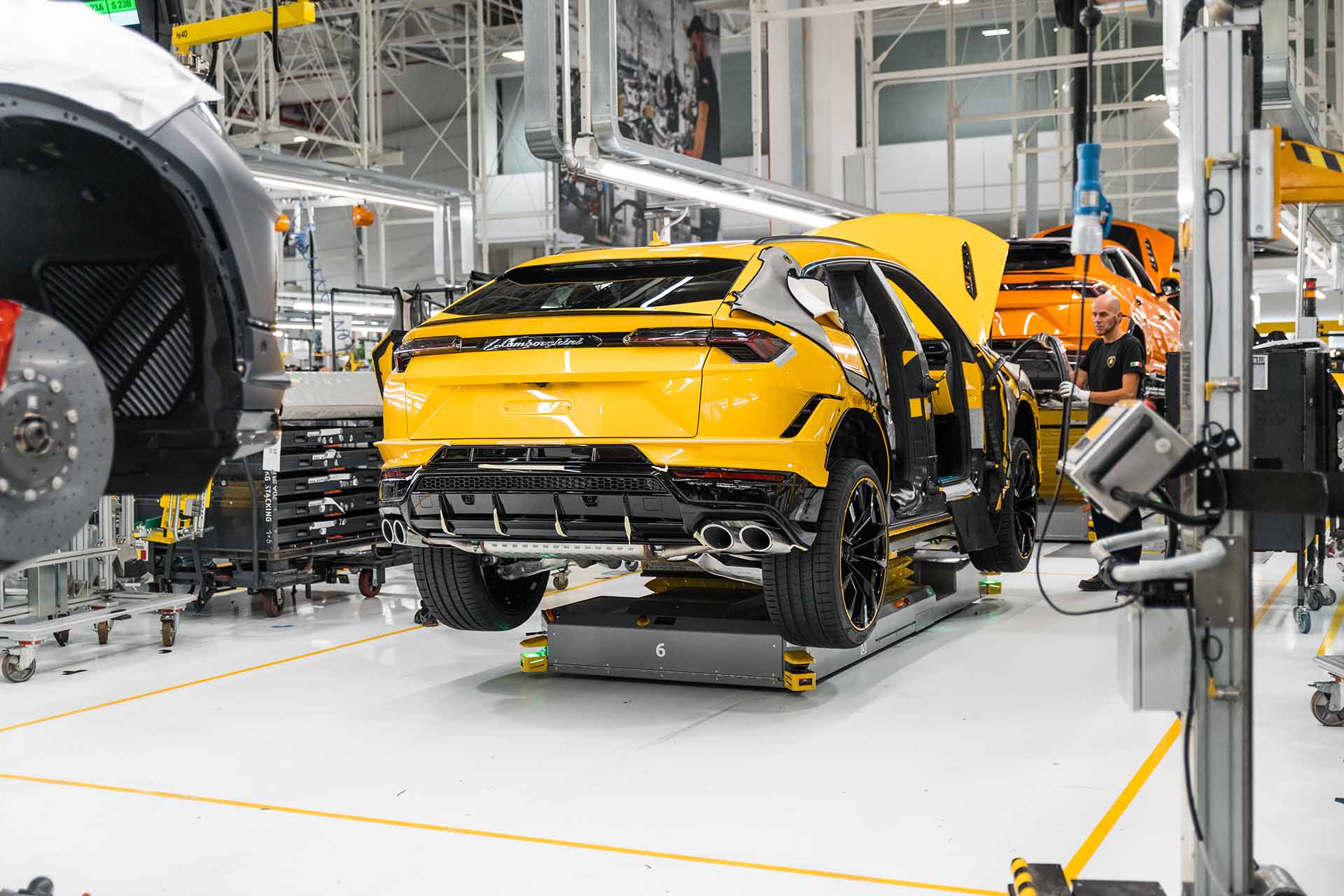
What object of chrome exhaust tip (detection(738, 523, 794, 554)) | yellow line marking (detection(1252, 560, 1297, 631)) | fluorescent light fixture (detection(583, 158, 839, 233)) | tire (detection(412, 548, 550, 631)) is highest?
fluorescent light fixture (detection(583, 158, 839, 233))

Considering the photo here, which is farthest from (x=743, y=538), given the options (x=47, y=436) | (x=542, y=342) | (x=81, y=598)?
(x=81, y=598)

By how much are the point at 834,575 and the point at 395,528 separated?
64.1 inches

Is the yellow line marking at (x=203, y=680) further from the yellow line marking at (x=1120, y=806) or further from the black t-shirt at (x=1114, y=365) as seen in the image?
the black t-shirt at (x=1114, y=365)

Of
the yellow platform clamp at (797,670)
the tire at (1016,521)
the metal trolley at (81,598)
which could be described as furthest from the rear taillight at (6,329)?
the tire at (1016,521)

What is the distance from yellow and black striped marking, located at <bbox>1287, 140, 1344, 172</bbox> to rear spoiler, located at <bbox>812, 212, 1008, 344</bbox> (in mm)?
1817

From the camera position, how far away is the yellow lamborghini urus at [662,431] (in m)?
4.16

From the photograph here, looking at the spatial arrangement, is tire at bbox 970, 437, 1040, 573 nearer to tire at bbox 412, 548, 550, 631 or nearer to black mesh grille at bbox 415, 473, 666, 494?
tire at bbox 412, 548, 550, 631

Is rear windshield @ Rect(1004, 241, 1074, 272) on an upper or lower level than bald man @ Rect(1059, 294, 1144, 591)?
upper

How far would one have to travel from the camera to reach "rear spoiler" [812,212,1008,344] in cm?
661

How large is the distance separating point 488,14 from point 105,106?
74.7ft

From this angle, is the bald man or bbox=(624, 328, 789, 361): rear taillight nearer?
bbox=(624, 328, 789, 361): rear taillight

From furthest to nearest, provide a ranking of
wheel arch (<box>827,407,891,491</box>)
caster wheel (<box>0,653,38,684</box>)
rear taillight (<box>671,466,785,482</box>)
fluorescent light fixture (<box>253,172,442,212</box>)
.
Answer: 1. fluorescent light fixture (<box>253,172,442,212</box>)
2. caster wheel (<box>0,653,38,684</box>)
3. wheel arch (<box>827,407,891,491</box>)
4. rear taillight (<box>671,466,785,482</box>)

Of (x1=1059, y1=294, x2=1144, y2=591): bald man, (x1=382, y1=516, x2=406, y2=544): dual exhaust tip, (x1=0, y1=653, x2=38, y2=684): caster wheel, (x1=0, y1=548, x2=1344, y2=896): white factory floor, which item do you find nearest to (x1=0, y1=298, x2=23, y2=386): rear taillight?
(x1=0, y1=548, x2=1344, y2=896): white factory floor

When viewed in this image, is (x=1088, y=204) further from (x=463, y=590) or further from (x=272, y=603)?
(x=272, y=603)
